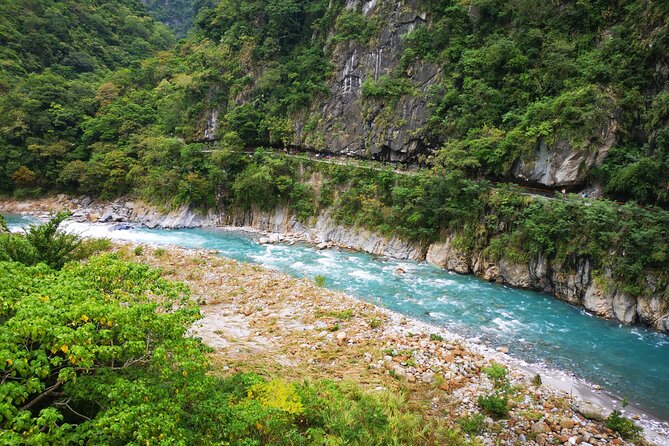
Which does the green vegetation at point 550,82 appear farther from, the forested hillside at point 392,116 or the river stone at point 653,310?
the river stone at point 653,310

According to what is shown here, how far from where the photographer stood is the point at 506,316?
45.6ft

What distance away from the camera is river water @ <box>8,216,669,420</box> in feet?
34.4

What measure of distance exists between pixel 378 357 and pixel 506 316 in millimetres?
6795

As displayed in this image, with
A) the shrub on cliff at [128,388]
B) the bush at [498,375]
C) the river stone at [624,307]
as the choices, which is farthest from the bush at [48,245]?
the river stone at [624,307]

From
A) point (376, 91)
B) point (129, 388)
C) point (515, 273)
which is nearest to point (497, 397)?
point (129, 388)

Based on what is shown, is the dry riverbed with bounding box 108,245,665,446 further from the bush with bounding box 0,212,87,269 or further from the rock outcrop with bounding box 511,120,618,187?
the rock outcrop with bounding box 511,120,618,187

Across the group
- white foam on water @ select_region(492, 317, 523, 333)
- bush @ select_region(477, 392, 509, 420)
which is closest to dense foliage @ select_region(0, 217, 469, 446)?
bush @ select_region(477, 392, 509, 420)

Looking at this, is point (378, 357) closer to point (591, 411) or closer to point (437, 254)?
point (591, 411)

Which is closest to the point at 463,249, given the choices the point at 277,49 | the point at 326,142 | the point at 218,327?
the point at 218,327

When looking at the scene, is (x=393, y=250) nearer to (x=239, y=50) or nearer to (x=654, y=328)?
(x=654, y=328)

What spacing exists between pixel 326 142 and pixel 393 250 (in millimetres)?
12223

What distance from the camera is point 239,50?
113 ft

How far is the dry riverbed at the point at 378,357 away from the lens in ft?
25.2

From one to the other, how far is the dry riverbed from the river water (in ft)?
4.67
